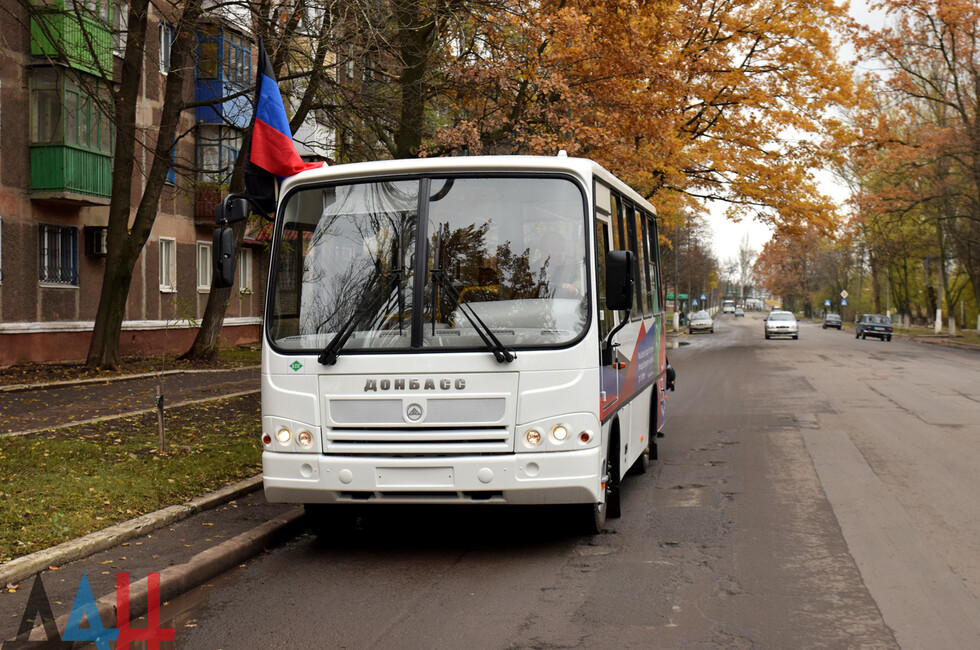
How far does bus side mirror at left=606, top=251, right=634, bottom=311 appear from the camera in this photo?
7195 mm

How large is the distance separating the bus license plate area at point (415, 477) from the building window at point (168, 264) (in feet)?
81.3

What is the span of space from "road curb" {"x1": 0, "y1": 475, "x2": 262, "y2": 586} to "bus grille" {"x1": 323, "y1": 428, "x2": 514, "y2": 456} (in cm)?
178

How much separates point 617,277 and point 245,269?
30627 mm

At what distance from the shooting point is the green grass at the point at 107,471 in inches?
287

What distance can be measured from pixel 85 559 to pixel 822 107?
2856cm

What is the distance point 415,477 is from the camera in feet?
22.6

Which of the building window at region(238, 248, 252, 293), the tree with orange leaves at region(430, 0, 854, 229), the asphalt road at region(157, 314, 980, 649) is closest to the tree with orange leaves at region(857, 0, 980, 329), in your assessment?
the tree with orange leaves at region(430, 0, 854, 229)

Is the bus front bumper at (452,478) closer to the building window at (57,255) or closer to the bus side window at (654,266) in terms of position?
the bus side window at (654,266)

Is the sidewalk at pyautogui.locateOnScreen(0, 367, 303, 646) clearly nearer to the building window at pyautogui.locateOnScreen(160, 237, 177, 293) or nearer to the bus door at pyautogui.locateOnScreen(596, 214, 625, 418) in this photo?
the bus door at pyautogui.locateOnScreen(596, 214, 625, 418)

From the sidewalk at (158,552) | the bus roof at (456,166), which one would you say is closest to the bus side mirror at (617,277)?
the bus roof at (456,166)

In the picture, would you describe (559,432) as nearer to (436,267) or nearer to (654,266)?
(436,267)

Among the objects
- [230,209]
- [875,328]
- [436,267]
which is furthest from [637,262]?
[875,328]

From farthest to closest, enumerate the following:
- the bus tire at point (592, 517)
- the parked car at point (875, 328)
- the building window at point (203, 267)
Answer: the parked car at point (875, 328), the building window at point (203, 267), the bus tire at point (592, 517)

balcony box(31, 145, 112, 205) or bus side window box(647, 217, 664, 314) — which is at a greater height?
balcony box(31, 145, 112, 205)
